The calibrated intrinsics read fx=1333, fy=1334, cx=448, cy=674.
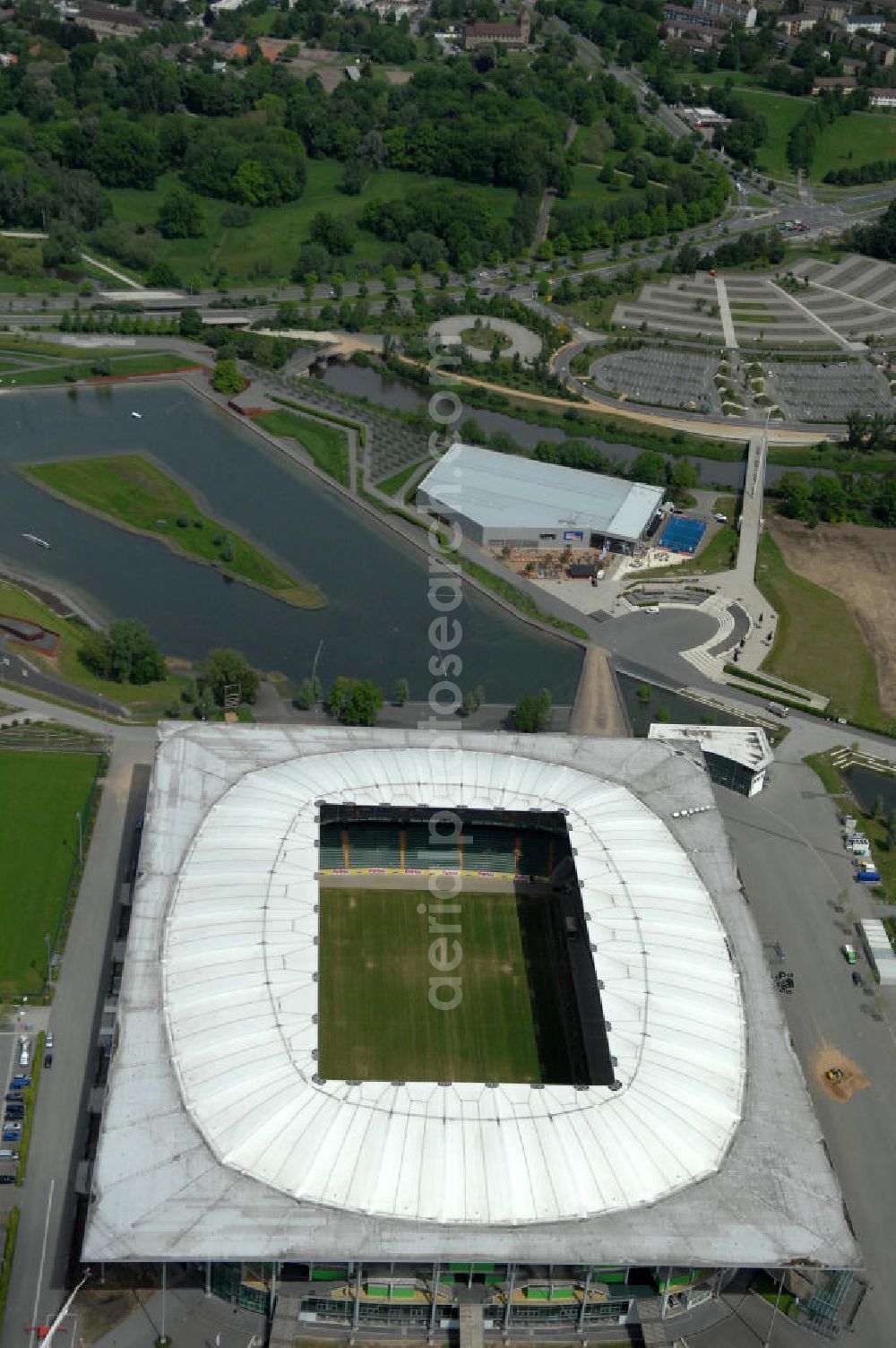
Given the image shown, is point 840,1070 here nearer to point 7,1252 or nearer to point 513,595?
point 7,1252

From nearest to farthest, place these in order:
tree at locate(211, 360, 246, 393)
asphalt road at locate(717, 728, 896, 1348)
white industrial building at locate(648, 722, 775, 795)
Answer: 1. asphalt road at locate(717, 728, 896, 1348)
2. white industrial building at locate(648, 722, 775, 795)
3. tree at locate(211, 360, 246, 393)

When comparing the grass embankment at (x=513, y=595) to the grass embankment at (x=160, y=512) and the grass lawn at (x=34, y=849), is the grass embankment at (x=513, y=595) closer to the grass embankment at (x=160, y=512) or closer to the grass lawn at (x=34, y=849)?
the grass embankment at (x=160, y=512)

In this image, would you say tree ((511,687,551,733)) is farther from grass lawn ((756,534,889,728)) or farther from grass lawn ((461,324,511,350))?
Answer: grass lawn ((461,324,511,350))

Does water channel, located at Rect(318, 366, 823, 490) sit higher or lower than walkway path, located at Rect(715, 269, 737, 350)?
lower

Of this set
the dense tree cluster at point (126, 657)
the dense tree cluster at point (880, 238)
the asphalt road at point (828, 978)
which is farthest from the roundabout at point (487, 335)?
the asphalt road at point (828, 978)

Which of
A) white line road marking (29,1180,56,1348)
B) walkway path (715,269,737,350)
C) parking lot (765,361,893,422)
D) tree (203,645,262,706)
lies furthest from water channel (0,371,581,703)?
walkway path (715,269,737,350)

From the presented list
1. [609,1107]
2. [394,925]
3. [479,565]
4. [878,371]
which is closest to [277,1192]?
[609,1107]

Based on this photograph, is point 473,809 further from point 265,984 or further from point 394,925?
point 265,984
